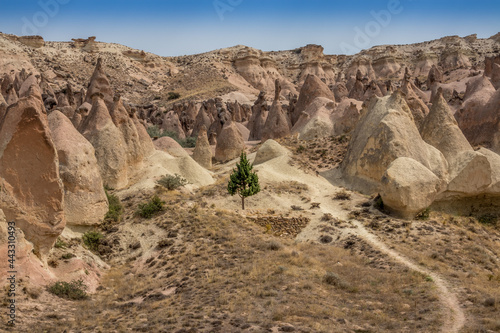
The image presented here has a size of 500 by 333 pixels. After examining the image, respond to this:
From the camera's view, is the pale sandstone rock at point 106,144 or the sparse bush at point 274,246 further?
the pale sandstone rock at point 106,144

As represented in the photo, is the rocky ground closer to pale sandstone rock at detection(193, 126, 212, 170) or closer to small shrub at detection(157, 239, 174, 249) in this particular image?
small shrub at detection(157, 239, 174, 249)

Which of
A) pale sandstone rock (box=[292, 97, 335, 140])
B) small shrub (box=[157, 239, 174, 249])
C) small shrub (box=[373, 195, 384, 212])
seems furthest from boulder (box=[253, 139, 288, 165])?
small shrub (box=[157, 239, 174, 249])

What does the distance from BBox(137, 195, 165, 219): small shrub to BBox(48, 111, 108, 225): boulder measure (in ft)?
6.03

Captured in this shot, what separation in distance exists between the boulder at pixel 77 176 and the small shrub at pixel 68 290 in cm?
581

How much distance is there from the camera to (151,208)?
2312cm

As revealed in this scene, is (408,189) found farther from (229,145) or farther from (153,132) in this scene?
(153,132)

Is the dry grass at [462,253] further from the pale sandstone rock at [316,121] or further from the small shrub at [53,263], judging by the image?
the pale sandstone rock at [316,121]

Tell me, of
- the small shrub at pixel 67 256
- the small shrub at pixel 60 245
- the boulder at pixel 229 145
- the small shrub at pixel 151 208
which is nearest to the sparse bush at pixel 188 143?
the boulder at pixel 229 145

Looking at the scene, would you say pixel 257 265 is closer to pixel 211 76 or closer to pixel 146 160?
pixel 146 160

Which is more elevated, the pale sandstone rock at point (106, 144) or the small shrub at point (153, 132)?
the small shrub at point (153, 132)

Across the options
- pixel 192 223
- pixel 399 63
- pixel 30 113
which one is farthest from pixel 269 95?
pixel 30 113

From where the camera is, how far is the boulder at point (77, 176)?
67.5 ft

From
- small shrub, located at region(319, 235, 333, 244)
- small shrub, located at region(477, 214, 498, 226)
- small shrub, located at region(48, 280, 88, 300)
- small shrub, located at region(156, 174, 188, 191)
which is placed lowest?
small shrub, located at region(48, 280, 88, 300)

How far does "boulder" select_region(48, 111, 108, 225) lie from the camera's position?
810 inches
